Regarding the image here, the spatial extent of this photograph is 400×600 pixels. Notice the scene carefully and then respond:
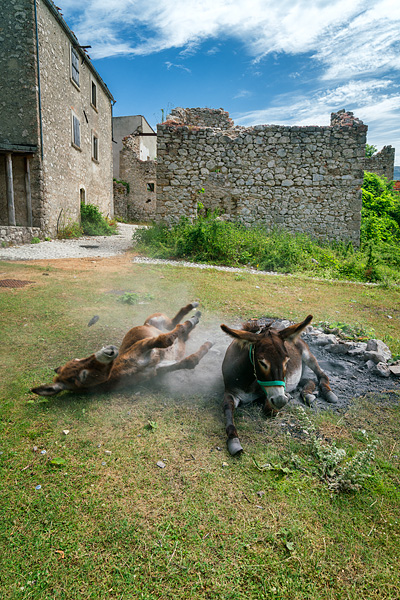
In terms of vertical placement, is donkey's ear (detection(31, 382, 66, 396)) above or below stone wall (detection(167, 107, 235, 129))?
below

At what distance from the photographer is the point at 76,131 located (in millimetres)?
17484

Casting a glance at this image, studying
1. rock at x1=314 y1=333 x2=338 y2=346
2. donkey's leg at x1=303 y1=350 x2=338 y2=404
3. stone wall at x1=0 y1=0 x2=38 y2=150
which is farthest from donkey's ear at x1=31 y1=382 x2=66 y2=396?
stone wall at x1=0 y1=0 x2=38 y2=150

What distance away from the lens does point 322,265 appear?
11.2 meters

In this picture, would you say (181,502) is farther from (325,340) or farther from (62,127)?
(62,127)

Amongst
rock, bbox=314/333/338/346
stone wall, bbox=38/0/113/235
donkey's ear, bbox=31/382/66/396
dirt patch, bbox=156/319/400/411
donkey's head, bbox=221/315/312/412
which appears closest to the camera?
donkey's head, bbox=221/315/312/412

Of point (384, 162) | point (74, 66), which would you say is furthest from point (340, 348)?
point (384, 162)

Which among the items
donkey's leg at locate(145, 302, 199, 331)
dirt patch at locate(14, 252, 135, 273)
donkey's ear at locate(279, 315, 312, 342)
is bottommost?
donkey's leg at locate(145, 302, 199, 331)

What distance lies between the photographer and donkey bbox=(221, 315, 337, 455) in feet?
7.82

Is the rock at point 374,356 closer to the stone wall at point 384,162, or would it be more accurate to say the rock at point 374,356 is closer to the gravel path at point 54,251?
the gravel path at point 54,251

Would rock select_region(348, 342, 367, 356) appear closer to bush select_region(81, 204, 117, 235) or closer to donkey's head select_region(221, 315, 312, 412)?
donkey's head select_region(221, 315, 312, 412)

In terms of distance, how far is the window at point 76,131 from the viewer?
55.7 ft

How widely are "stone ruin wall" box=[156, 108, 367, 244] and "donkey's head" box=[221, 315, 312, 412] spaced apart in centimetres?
1096

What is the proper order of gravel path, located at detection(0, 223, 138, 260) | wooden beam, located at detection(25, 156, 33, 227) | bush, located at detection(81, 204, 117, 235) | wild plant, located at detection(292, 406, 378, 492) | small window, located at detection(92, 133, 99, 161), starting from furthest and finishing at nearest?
small window, located at detection(92, 133, 99, 161) → bush, located at detection(81, 204, 117, 235) → wooden beam, located at detection(25, 156, 33, 227) → gravel path, located at detection(0, 223, 138, 260) → wild plant, located at detection(292, 406, 378, 492)

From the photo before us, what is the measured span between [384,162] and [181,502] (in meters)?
24.9
